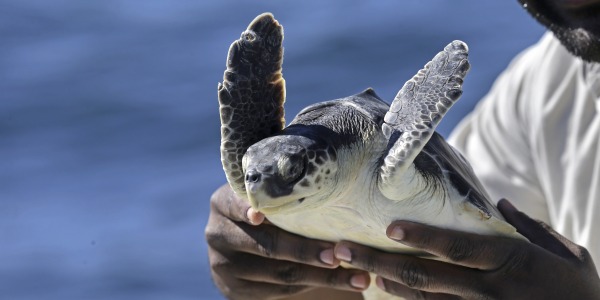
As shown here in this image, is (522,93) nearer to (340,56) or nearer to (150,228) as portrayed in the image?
(150,228)

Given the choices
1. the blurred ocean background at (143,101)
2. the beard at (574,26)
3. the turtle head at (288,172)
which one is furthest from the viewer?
the blurred ocean background at (143,101)

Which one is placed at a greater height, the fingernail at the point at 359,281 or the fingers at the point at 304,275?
the fingers at the point at 304,275

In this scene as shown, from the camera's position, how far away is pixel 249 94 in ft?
3.64

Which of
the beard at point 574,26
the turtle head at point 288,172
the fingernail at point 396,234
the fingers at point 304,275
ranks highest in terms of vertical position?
the beard at point 574,26

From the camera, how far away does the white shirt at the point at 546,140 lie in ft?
5.34

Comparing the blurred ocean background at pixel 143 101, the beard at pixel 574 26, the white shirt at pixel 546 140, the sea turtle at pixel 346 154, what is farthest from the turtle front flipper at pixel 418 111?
the blurred ocean background at pixel 143 101

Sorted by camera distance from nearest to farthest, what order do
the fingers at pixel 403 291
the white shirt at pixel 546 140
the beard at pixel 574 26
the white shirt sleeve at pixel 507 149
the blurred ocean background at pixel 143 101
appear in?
the fingers at pixel 403 291 → the beard at pixel 574 26 → the white shirt at pixel 546 140 → the white shirt sleeve at pixel 507 149 → the blurred ocean background at pixel 143 101

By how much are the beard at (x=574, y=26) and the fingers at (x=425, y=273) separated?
19.2 inches

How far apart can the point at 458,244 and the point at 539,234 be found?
157 mm

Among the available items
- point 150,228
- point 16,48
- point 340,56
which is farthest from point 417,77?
point 16,48

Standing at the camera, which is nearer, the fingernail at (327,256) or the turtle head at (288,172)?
the turtle head at (288,172)

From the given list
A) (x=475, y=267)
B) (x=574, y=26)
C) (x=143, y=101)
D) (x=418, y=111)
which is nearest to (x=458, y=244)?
(x=475, y=267)

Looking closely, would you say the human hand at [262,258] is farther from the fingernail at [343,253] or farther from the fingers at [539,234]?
the fingers at [539,234]

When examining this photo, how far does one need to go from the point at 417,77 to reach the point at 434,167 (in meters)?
0.10
